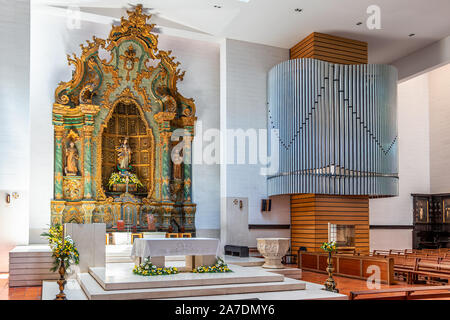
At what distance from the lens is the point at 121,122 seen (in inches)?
555

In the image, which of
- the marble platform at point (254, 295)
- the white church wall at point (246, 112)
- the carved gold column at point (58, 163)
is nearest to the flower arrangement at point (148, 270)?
the marble platform at point (254, 295)

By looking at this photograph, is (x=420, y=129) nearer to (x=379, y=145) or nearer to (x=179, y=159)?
(x=379, y=145)

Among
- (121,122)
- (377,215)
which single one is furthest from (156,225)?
(377,215)

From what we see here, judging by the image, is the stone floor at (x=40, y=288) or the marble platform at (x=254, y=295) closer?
the marble platform at (x=254, y=295)

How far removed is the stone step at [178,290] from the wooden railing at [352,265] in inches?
98.8

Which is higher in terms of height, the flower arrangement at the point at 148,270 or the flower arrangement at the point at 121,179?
the flower arrangement at the point at 121,179

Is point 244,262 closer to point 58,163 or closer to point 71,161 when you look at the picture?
point 71,161

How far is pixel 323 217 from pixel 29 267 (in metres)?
8.15

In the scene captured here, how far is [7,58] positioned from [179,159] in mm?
5349

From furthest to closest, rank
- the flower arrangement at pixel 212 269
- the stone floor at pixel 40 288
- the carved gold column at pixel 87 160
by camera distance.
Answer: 1. the carved gold column at pixel 87 160
2. the flower arrangement at pixel 212 269
3. the stone floor at pixel 40 288

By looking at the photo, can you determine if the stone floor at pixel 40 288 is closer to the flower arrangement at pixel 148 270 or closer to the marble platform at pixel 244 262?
the marble platform at pixel 244 262

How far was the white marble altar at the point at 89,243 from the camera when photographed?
9547 mm

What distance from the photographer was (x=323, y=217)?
1382cm

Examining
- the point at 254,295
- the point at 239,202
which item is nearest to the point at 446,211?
the point at 239,202
